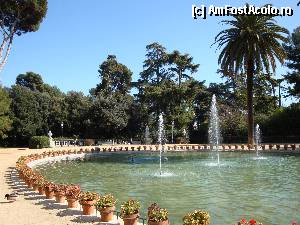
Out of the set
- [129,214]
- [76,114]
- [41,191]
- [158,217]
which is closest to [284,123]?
[76,114]

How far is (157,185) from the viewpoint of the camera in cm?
2078

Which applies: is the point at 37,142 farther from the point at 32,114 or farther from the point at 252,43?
the point at 252,43

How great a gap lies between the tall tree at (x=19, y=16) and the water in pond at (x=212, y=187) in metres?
17.1

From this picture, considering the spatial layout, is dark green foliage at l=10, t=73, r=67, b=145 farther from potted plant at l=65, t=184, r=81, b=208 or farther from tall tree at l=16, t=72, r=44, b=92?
potted plant at l=65, t=184, r=81, b=208

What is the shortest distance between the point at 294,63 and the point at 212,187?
42.0m

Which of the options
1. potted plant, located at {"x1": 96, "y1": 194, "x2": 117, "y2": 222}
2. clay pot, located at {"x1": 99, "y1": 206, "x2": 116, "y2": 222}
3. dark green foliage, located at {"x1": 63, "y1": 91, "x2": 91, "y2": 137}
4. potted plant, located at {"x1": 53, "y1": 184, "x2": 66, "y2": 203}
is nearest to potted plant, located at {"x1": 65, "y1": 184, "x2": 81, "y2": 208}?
potted plant, located at {"x1": 53, "y1": 184, "x2": 66, "y2": 203}

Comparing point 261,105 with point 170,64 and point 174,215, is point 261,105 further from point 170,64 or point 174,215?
point 174,215

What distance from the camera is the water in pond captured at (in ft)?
46.7

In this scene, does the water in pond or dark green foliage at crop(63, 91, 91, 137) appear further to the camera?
dark green foliage at crop(63, 91, 91, 137)

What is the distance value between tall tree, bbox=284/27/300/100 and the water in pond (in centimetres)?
2654

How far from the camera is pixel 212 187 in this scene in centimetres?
1975

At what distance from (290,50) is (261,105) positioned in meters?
10.2

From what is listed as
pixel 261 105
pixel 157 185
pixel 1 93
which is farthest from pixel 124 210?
pixel 261 105

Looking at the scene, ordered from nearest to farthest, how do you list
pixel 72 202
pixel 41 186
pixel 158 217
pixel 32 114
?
1. pixel 158 217
2. pixel 72 202
3. pixel 41 186
4. pixel 32 114
